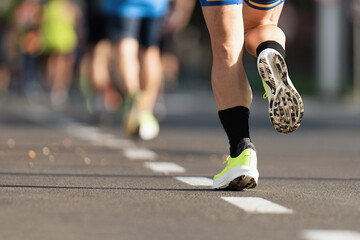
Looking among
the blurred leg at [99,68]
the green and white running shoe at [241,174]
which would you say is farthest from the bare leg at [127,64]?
the green and white running shoe at [241,174]

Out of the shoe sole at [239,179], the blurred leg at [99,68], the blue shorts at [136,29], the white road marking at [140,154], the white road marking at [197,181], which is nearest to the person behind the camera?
the shoe sole at [239,179]

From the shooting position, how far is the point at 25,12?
955 inches

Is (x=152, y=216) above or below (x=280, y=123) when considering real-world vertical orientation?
below

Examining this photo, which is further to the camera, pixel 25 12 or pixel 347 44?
pixel 347 44

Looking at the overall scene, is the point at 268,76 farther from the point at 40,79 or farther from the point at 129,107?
the point at 40,79

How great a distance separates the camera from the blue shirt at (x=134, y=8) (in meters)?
9.98

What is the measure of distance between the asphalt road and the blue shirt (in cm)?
113

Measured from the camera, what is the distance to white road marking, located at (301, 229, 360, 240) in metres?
3.84

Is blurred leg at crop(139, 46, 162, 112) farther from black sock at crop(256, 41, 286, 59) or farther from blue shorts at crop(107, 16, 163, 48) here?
black sock at crop(256, 41, 286, 59)

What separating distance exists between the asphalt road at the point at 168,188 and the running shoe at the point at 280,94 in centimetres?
35

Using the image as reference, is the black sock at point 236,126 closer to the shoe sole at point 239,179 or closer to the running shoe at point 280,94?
the shoe sole at point 239,179

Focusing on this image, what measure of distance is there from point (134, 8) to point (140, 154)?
2222 mm

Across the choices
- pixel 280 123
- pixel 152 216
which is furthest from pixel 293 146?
pixel 152 216

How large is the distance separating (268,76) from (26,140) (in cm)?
487
